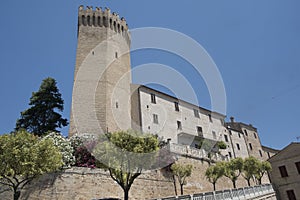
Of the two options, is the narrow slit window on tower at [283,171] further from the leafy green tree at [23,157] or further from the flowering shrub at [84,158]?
the leafy green tree at [23,157]

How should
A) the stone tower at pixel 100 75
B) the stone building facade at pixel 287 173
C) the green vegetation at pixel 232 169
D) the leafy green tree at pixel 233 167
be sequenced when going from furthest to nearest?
1. the stone building facade at pixel 287 173
2. the stone tower at pixel 100 75
3. the leafy green tree at pixel 233 167
4. the green vegetation at pixel 232 169

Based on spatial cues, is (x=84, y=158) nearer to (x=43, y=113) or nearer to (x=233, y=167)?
(x=43, y=113)

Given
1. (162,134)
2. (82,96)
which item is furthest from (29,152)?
(162,134)

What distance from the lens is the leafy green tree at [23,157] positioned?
414 inches

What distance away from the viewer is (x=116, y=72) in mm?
27812

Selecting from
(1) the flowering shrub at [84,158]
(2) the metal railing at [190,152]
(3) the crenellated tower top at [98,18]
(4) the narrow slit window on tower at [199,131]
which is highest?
(3) the crenellated tower top at [98,18]

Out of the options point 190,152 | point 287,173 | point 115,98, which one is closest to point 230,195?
point 190,152

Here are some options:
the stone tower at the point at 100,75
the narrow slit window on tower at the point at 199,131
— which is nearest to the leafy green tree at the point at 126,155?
the stone tower at the point at 100,75

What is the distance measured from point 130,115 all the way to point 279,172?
21.2 meters

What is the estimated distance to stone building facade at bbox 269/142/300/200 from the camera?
28.0 metres

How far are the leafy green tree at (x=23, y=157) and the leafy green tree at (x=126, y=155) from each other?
8.22 feet

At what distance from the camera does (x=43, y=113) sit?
2547 centimetres

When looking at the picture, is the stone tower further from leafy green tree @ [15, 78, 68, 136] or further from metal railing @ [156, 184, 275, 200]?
metal railing @ [156, 184, 275, 200]

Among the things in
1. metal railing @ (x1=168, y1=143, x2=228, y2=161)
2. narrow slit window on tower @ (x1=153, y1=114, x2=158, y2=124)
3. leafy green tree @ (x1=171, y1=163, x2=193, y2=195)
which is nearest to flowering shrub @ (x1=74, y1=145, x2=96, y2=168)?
leafy green tree @ (x1=171, y1=163, x2=193, y2=195)
